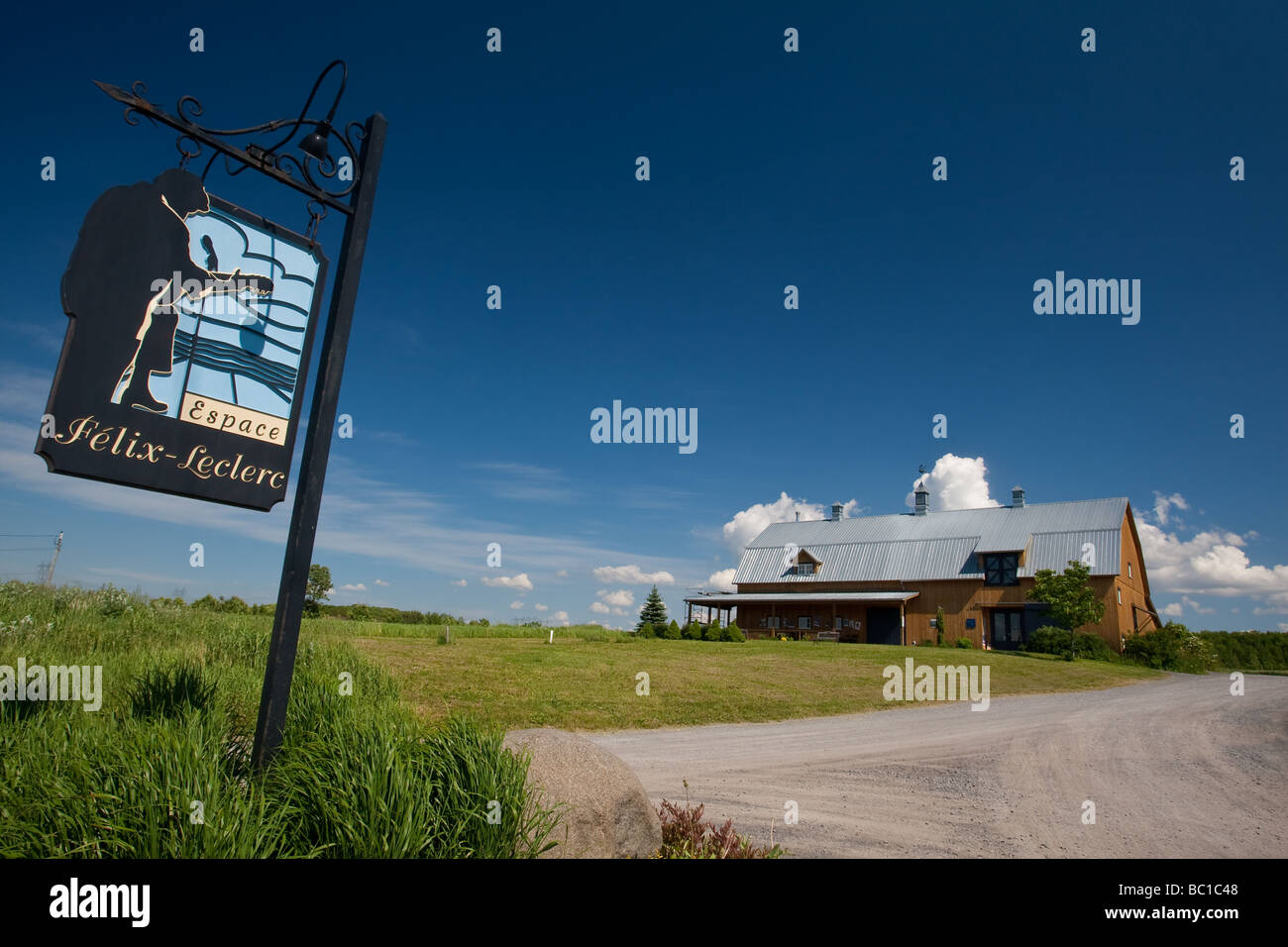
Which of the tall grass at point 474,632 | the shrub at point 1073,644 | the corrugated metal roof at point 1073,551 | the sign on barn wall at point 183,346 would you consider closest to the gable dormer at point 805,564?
the corrugated metal roof at point 1073,551

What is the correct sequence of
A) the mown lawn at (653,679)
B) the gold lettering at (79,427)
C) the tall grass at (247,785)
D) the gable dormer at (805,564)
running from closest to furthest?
the tall grass at (247,785) → the gold lettering at (79,427) → the mown lawn at (653,679) → the gable dormer at (805,564)

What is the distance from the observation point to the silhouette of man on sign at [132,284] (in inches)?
139

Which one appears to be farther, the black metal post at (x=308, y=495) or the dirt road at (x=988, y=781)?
the dirt road at (x=988, y=781)

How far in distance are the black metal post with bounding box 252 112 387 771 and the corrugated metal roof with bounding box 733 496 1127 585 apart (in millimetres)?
41307

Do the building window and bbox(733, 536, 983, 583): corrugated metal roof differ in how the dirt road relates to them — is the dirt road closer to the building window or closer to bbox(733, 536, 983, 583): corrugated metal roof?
the building window

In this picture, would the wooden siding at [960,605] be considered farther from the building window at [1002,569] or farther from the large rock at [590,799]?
the large rock at [590,799]

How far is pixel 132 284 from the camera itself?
12.1 feet

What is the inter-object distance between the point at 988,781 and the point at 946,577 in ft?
115

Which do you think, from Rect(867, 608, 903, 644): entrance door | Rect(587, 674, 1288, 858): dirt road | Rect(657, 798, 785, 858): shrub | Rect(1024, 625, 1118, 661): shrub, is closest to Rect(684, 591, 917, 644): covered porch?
Rect(867, 608, 903, 644): entrance door

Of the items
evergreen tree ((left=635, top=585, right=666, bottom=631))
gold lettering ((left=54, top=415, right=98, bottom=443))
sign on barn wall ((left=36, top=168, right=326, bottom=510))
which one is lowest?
evergreen tree ((left=635, top=585, right=666, bottom=631))

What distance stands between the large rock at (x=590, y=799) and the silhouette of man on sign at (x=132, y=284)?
321 cm

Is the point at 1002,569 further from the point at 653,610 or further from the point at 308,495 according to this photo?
the point at 308,495

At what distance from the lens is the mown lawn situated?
11508 millimetres
